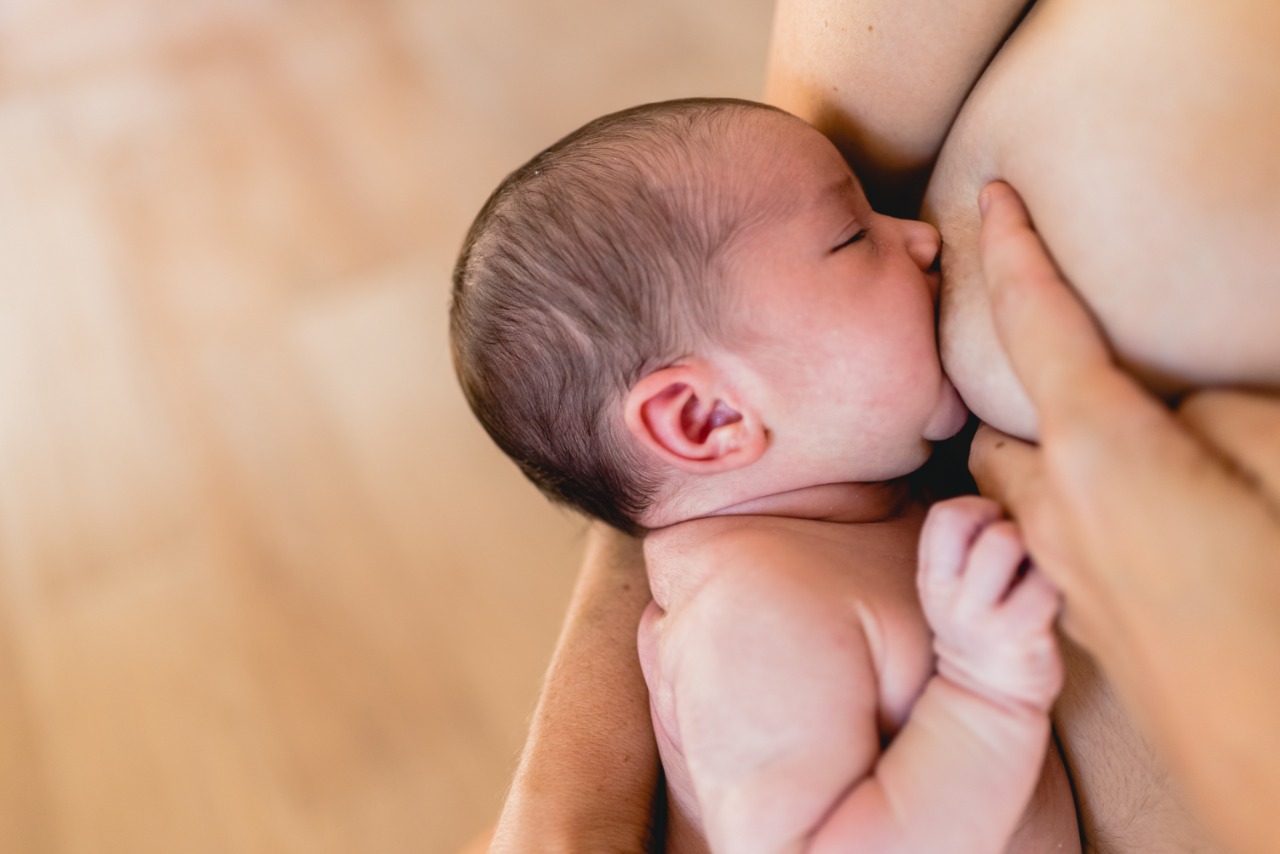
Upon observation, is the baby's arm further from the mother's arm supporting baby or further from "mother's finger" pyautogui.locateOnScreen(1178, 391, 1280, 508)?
the mother's arm supporting baby

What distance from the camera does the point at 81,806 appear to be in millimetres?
1578

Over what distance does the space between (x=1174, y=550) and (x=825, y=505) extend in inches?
13.1

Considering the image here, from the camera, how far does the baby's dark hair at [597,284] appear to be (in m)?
0.77

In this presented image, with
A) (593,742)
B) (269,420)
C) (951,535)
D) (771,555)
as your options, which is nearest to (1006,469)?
(951,535)

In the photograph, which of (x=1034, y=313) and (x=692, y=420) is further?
(x=692, y=420)

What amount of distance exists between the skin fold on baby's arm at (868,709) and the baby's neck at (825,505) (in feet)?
0.37

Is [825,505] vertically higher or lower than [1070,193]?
lower

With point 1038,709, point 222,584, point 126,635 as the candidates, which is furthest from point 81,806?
point 1038,709

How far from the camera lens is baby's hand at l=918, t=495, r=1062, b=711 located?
62 centimetres

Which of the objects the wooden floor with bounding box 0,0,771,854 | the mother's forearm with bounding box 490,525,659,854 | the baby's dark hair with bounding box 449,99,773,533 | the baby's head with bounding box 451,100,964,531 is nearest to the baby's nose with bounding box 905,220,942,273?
the baby's head with bounding box 451,100,964,531

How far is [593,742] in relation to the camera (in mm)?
904

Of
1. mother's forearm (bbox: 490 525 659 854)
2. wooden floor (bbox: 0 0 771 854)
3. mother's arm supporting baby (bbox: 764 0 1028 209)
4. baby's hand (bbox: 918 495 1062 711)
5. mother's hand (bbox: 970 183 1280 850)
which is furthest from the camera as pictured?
wooden floor (bbox: 0 0 771 854)

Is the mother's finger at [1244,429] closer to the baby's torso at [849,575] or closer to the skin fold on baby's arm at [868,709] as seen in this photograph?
the skin fold on baby's arm at [868,709]

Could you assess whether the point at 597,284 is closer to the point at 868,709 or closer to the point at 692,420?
the point at 692,420
